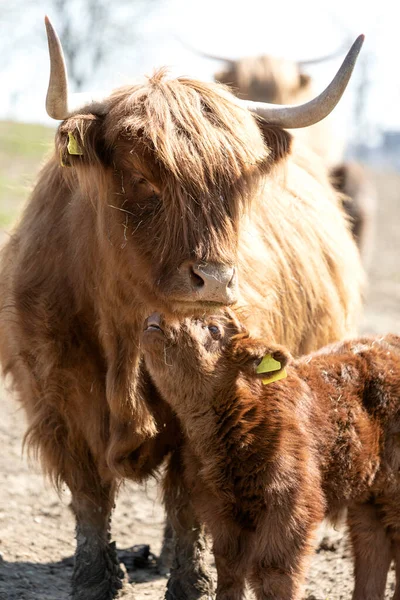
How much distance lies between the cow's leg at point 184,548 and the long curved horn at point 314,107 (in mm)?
1742

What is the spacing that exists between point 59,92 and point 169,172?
0.56 metres

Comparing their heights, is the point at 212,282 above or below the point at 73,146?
below

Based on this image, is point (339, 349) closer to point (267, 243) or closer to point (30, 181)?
point (267, 243)

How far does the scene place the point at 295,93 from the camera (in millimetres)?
11695

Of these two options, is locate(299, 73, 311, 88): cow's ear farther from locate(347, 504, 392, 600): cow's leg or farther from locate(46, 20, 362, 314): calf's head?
locate(347, 504, 392, 600): cow's leg

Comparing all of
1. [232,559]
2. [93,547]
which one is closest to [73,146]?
[232,559]

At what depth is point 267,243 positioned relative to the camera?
5.23 m

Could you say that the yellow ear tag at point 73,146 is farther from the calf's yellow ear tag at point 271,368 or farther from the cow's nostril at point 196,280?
the calf's yellow ear tag at point 271,368

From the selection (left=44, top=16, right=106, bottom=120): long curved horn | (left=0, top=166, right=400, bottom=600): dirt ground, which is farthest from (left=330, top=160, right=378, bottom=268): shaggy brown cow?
(left=44, top=16, right=106, bottom=120): long curved horn

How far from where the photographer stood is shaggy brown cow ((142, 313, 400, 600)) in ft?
12.6

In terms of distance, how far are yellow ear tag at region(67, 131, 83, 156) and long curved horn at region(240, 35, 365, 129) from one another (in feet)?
2.63

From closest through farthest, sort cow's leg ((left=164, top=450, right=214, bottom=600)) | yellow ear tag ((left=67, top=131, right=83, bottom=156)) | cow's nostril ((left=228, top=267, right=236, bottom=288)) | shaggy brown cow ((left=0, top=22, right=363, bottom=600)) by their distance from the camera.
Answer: cow's nostril ((left=228, top=267, right=236, bottom=288)) < shaggy brown cow ((left=0, top=22, right=363, bottom=600)) < yellow ear tag ((left=67, top=131, right=83, bottom=156)) < cow's leg ((left=164, top=450, right=214, bottom=600))

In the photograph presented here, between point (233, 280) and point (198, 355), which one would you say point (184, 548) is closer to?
point (198, 355)

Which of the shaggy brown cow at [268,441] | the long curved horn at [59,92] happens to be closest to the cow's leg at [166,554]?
the shaggy brown cow at [268,441]
